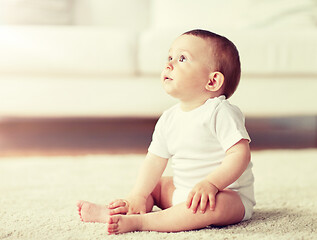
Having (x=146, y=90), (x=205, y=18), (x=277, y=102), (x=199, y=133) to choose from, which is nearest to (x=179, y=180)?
(x=199, y=133)

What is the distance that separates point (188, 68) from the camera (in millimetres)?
857

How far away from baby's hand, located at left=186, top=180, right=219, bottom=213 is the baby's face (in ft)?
0.64

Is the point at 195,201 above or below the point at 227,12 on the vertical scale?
below

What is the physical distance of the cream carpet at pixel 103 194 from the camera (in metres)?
0.79

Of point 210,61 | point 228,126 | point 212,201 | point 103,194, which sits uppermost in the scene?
point 210,61

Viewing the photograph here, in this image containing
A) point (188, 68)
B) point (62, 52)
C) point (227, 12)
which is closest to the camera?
point (188, 68)

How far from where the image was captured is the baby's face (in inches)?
33.6

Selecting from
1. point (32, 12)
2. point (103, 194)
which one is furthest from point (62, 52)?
point (103, 194)

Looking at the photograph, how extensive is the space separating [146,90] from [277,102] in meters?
0.50

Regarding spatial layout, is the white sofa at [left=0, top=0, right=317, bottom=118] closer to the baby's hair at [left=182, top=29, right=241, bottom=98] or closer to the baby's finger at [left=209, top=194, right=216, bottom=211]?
the baby's hair at [left=182, top=29, right=241, bottom=98]

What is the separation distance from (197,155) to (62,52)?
97 centimetres

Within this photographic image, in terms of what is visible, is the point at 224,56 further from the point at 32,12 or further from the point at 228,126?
the point at 32,12

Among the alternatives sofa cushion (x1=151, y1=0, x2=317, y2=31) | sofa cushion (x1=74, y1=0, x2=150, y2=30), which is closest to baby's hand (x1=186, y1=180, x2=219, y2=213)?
sofa cushion (x1=151, y1=0, x2=317, y2=31)

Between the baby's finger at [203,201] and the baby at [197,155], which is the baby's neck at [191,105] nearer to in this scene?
the baby at [197,155]
